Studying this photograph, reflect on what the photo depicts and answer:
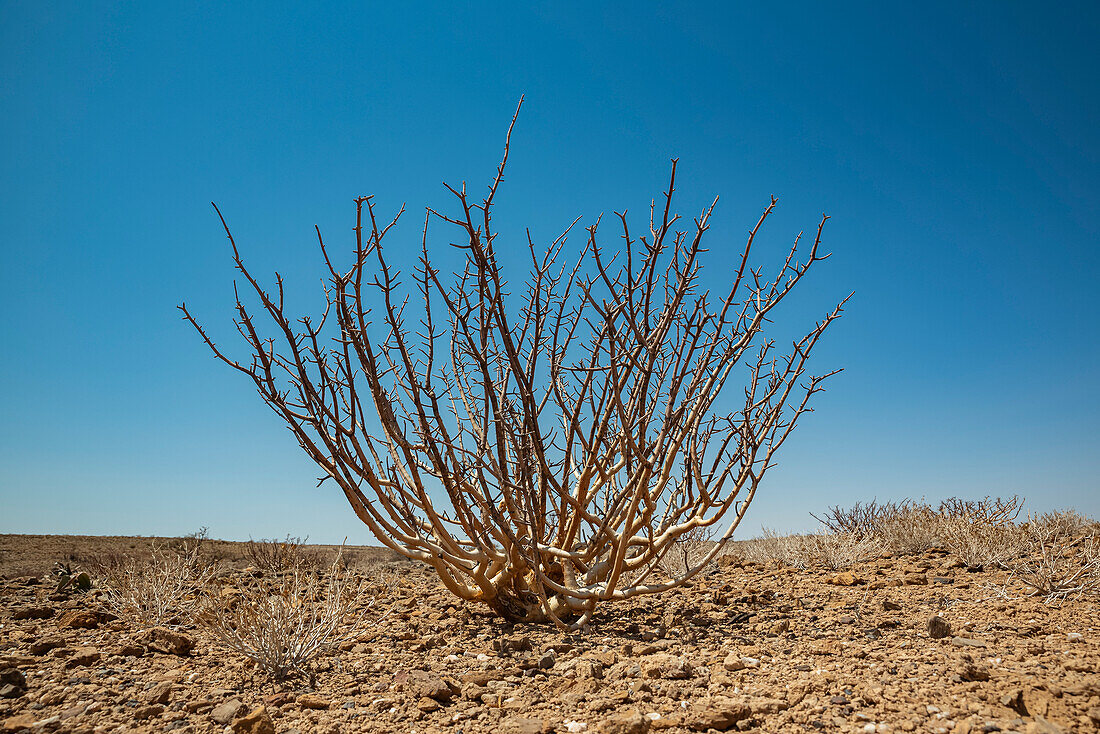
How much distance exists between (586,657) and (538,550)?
0.69m

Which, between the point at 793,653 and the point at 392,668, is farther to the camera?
the point at 392,668

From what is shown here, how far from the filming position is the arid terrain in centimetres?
278

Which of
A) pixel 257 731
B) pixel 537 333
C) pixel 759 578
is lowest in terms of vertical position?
pixel 257 731

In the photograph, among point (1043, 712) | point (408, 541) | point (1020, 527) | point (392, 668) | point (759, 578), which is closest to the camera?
point (1043, 712)

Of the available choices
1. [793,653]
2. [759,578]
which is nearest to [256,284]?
[793,653]

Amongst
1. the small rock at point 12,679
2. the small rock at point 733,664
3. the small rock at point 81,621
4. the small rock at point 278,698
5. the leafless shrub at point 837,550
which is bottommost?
the small rock at point 278,698

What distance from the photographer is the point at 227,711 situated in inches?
125

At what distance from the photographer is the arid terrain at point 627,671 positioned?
2.78 metres

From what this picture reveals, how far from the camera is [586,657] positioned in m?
3.69

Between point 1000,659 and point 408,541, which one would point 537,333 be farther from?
point 1000,659

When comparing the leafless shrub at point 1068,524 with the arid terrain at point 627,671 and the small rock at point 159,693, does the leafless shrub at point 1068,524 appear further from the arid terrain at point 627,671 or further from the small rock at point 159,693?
the small rock at point 159,693

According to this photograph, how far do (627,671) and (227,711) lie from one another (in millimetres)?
1916

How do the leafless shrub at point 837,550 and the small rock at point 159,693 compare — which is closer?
the small rock at point 159,693

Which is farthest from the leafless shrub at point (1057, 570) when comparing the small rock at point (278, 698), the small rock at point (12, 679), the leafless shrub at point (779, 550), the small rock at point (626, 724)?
the small rock at point (12, 679)
